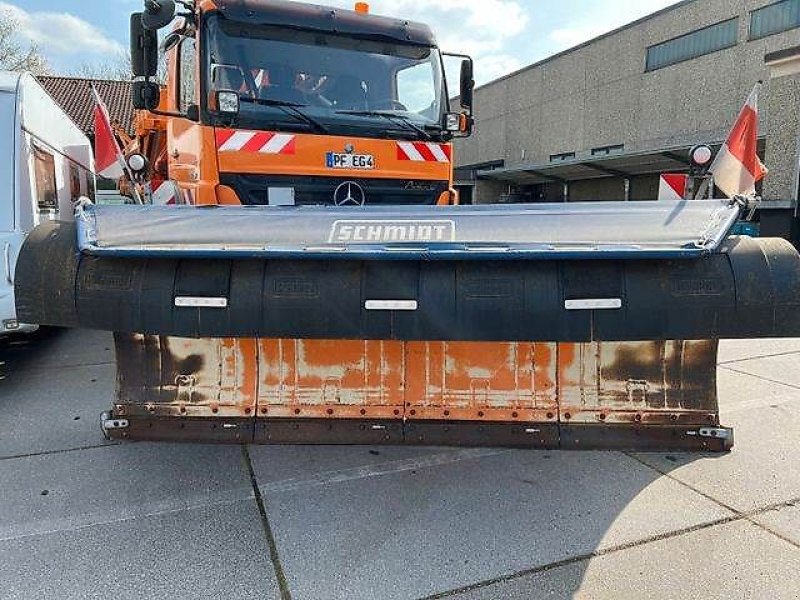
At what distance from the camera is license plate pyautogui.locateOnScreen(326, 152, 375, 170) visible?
3725mm

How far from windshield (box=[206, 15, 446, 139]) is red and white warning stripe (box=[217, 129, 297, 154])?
71 millimetres

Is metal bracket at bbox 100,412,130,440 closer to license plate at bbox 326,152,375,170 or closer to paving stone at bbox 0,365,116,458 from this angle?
paving stone at bbox 0,365,116,458

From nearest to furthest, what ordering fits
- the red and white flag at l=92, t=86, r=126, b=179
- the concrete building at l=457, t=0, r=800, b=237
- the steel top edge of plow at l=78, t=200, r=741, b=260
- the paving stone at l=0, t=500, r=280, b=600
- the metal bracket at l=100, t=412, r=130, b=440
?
the paving stone at l=0, t=500, r=280, b=600 → the steel top edge of plow at l=78, t=200, r=741, b=260 → the metal bracket at l=100, t=412, r=130, b=440 → the red and white flag at l=92, t=86, r=126, b=179 → the concrete building at l=457, t=0, r=800, b=237

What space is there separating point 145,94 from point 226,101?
842 mm

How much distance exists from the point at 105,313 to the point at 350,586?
152cm

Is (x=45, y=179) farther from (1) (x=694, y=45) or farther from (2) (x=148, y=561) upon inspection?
(1) (x=694, y=45)

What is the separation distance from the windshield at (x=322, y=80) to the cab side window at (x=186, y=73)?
0.24 meters

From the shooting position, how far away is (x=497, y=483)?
9.81ft

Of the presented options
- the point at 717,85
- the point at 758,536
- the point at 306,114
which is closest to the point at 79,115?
the point at 306,114

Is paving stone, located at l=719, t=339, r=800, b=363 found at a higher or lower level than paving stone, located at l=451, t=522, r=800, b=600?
higher

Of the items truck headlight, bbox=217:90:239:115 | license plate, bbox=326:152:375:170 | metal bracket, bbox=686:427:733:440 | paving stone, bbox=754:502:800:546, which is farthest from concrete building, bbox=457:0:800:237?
truck headlight, bbox=217:90:239:115

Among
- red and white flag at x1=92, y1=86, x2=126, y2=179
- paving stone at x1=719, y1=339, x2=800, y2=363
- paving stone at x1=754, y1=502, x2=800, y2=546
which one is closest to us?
paving stone at x1=754, y1=502, x2=800, y2=546

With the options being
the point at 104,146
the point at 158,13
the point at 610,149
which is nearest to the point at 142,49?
the point at 158,13

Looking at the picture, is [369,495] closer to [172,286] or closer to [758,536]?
[172,286]
